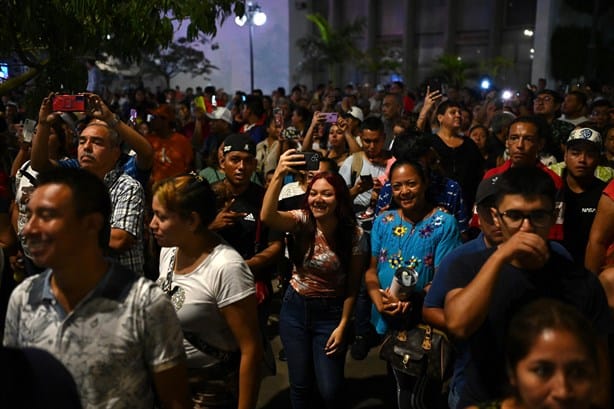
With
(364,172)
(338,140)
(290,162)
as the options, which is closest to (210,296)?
(290,162)

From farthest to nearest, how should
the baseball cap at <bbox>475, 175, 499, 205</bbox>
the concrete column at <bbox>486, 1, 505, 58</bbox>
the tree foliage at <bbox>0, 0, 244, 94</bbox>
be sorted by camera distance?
1. the concrete column at <bbox>486, 1, 505, 58</bbox>
2. the tree foliage at <bbox>0, 0, 244, 94</bbox>
3. the baseball cap at <bbox>475, 175, 499, 205</bbox>

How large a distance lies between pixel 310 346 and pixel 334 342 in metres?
0.20

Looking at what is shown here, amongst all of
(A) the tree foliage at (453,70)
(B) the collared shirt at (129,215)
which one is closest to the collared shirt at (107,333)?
(B) the collared shirt at (129,215)

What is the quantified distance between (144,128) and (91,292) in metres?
7.15

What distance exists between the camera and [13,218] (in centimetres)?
468

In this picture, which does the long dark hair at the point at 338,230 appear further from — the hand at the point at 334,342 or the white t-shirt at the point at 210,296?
the white t-shirt at the point at 210,296

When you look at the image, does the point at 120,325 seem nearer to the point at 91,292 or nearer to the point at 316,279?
the point at 91,292

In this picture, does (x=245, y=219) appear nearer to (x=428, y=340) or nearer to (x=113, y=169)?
(x=113, y=169)

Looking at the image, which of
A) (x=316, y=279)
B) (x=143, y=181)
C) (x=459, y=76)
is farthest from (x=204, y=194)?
(x=459, y=76)

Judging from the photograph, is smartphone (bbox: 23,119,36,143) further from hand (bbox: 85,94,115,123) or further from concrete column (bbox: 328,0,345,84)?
concrete column (bbox: 328,0,345,84)

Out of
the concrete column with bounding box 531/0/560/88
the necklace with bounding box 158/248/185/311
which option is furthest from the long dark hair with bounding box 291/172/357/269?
the concrete column with bounding box 531/0/560/88

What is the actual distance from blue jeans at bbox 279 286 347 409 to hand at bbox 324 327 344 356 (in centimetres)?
3

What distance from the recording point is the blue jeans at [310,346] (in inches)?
149

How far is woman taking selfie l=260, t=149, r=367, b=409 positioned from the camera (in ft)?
12.4
